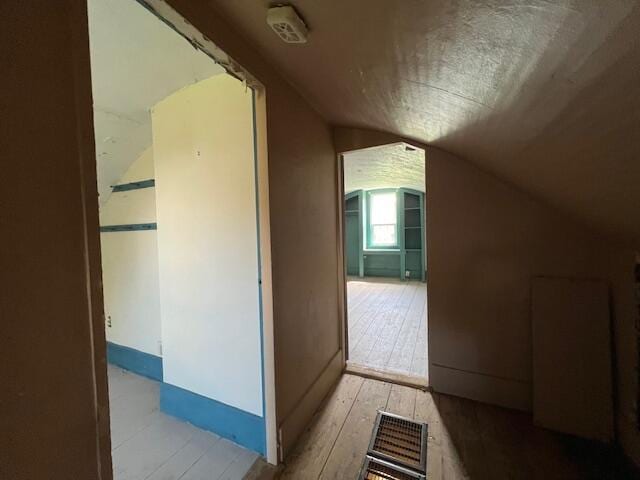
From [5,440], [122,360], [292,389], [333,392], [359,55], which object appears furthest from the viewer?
[122,360]

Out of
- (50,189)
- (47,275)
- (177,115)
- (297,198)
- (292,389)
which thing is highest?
(177,115)

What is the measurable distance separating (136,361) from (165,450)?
3.57 ft

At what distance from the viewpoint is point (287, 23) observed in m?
0.79

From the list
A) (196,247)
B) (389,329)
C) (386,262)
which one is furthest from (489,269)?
(386,262)

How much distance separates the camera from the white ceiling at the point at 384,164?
9.20ft

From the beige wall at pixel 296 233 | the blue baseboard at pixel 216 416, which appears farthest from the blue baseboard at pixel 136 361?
the beige wall at pixel 296 233

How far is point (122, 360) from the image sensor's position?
2.25 m

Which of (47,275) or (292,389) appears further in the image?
(292,389)

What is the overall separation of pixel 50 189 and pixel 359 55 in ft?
3.30

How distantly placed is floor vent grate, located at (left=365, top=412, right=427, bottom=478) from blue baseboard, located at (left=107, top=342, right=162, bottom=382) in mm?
1799

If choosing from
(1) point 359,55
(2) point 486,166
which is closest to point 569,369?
(2) point 486,166

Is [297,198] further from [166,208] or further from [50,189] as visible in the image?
[50,189]

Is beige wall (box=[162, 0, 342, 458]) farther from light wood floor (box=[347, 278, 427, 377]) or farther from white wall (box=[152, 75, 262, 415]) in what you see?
light wood floor (box=[347, 278, 427, 377])

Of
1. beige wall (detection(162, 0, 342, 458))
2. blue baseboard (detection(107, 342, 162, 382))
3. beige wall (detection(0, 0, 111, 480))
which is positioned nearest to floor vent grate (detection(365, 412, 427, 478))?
beige wall (detection(162, 0, 342, 458))
